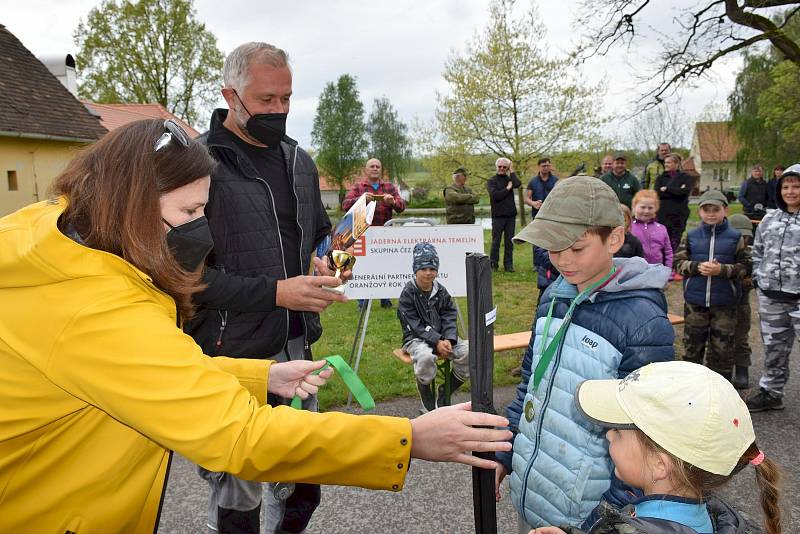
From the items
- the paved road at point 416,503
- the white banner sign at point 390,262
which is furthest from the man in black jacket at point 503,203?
the paved road at point 416,503

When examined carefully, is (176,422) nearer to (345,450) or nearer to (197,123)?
(345,450)

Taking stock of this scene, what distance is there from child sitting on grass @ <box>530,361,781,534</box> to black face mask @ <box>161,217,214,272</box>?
1.29 m

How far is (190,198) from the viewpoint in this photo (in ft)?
5.49

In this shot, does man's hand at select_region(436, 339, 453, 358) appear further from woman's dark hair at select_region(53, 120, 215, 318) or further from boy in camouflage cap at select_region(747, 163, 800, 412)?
woman's dark hair at select_region(53, 120, 215, 318)

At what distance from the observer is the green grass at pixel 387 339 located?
5609 millimetres

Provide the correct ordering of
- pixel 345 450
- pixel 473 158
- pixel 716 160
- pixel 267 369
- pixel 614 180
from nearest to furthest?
pixel 345 450
pixel 267 369
pixel 614 180
pixel 473 158
pixel 716 160

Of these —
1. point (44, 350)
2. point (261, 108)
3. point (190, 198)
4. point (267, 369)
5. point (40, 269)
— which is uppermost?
point (261, 108)

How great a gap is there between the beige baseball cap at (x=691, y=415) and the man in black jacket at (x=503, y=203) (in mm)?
10154

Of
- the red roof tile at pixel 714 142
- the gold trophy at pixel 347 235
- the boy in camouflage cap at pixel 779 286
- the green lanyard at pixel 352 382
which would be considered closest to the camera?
the green lanyard at pixel 352 382

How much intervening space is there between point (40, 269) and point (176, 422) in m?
0.47

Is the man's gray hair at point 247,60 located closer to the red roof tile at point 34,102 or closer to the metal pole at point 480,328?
the metal pole at point 480,328

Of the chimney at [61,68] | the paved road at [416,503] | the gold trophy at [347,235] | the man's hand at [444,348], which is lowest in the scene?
the paved road at [416,503]

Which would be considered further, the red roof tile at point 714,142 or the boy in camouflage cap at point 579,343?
the red roof tile at point 714,142

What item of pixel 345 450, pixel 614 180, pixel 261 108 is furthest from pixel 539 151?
pixel 345 450
